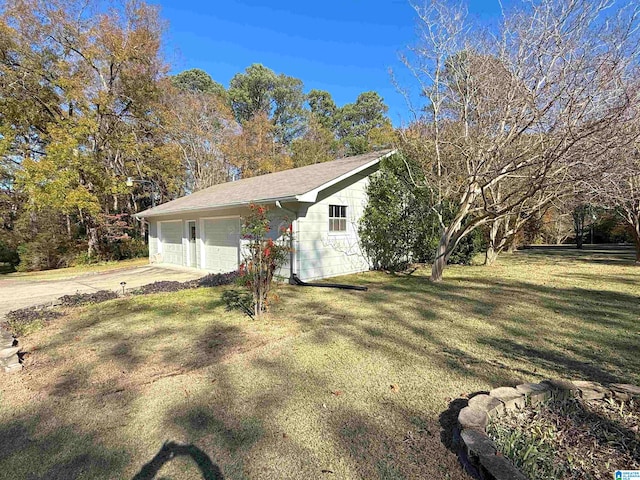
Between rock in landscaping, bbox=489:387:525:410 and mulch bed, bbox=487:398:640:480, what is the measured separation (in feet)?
0.16

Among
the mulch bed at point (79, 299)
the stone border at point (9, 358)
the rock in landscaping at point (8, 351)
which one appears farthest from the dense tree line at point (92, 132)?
the rock in landscaping at point (8, 351)

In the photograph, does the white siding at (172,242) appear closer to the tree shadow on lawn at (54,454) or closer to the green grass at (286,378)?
the green grass at (286,378)

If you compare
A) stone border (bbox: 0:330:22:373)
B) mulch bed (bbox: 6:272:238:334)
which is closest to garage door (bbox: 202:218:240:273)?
mulch bed (bbox: 6:272:238:334)

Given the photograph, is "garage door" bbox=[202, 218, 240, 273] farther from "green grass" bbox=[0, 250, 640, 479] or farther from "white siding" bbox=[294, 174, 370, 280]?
"green grass" bbox=[0, 250, 640, 479]

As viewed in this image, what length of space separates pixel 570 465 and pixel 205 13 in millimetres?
16798

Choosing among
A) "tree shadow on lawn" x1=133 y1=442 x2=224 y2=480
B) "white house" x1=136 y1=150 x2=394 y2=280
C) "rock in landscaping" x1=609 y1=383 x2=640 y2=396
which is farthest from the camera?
"white house" x1=136 y1=150 x2=394 y2=280

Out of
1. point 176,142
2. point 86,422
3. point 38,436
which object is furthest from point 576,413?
point 176,142

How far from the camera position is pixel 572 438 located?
2324 millimetres

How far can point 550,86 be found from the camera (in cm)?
691

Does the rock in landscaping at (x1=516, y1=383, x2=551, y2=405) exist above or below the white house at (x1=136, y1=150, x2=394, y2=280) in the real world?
below

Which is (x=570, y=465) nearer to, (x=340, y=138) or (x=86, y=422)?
(x=86, y=422)

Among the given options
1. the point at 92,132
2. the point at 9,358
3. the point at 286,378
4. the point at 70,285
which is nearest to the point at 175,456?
the point at 286,378

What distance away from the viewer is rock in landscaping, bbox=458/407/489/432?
7.50ft

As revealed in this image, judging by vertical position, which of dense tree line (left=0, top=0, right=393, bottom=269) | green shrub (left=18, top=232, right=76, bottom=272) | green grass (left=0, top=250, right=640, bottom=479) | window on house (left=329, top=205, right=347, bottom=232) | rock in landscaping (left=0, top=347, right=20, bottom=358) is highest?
dense tree line (left=0, top=0, right=393, bottom=269)
